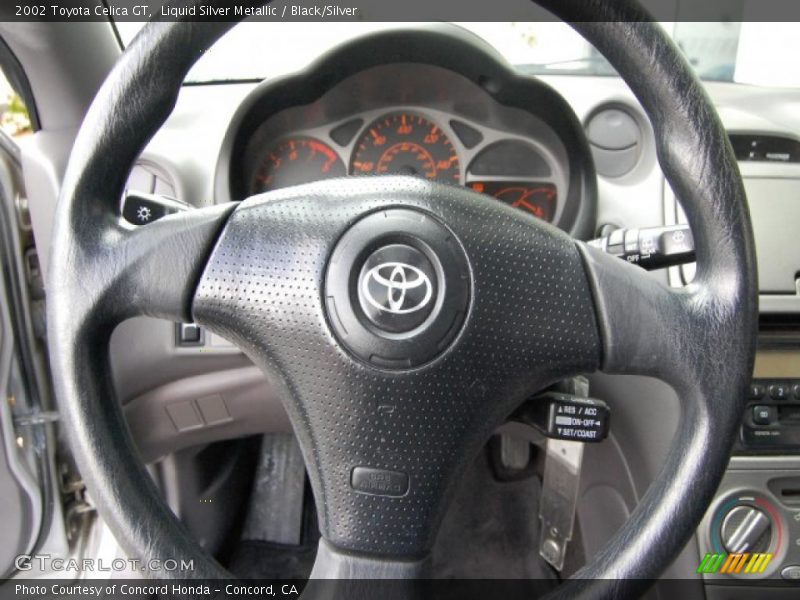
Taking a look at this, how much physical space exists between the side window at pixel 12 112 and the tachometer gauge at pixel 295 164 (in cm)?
44

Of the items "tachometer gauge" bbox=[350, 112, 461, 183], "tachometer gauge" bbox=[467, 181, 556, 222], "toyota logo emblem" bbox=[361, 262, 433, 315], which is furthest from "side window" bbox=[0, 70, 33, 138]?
"toyota logo emblem" bbox=[361, 262, 433, 315]

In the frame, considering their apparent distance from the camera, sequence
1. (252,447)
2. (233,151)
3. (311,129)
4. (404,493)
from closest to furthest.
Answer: (404,493) → (233,151) → (311,129) → (252,447)

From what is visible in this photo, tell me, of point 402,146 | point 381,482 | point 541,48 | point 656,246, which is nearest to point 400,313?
point 381,482

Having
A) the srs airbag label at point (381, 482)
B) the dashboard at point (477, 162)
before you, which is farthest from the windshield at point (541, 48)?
the srs airbag label at point (381, 482)

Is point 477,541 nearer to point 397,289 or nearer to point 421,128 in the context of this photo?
point 421,128

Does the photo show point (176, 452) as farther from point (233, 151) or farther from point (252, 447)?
point (233, 151)

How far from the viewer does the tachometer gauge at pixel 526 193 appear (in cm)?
137

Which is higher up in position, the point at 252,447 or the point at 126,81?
the point at 126,81

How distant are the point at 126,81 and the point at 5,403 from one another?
817 millimetres

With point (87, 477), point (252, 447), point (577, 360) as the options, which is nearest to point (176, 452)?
point (252, 447)

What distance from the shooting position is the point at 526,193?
4.56 feet

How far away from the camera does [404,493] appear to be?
68cm

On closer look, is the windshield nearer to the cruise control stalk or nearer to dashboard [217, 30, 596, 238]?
dashboard [217, 30, 596, 238]

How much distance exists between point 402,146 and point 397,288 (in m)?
0.77
